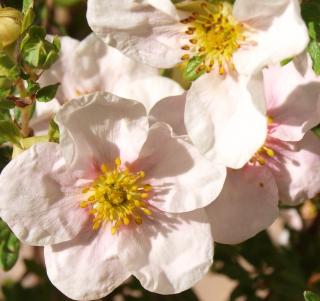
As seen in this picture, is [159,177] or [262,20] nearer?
[262,20]

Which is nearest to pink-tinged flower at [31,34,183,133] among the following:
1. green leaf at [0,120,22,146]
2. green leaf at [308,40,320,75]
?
green leaf at [0,120,22,146]

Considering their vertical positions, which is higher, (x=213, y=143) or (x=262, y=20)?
(x=262, y=20)

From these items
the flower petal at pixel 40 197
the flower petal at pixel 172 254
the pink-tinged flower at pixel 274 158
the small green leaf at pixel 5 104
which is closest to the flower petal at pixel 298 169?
the pink-tinged flower at pixel 274 158

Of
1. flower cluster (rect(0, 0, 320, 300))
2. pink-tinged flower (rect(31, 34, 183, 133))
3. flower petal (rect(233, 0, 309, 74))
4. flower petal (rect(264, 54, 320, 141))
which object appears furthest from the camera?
pink-tinged flower (rect(31, 34, 183, 133))

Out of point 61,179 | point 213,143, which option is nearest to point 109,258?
point 61,179

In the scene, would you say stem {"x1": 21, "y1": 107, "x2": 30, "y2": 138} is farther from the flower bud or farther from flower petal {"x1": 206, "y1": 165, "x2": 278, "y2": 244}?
flower petal {"x1": 206, "y1": 165, "x2": 278, "y2": 244}

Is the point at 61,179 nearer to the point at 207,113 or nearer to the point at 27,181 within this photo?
the point at 27,181

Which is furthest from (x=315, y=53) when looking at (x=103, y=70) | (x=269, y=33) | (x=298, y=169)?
(x=103, y=70)
